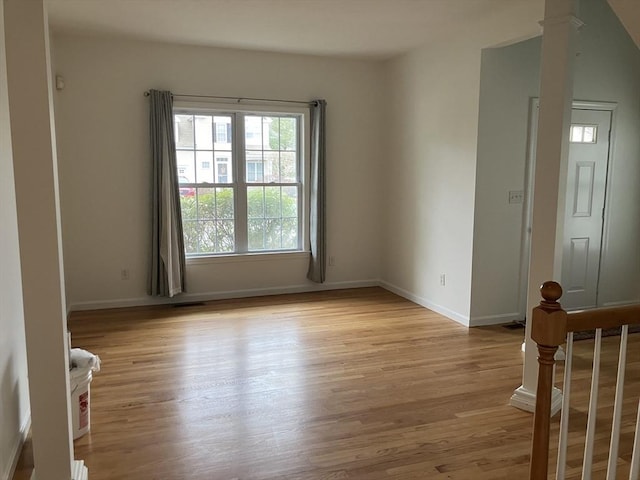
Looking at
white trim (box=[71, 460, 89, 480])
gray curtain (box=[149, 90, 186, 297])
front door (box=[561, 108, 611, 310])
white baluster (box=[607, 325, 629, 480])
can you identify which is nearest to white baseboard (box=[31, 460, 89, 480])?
white trim (box=[71, 460, 89, 480])

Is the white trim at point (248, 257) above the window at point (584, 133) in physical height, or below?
below

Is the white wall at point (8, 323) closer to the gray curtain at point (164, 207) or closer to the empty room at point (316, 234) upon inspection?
the empty room at point (316, 234)

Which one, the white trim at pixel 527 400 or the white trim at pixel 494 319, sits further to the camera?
the white trim at pixel 494 319

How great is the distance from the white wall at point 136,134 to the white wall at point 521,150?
71.4 inches

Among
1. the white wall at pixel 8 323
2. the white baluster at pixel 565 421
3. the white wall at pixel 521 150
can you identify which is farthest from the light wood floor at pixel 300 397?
the white baluster at pixel 565 421

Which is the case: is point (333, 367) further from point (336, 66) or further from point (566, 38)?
point (336, 66)

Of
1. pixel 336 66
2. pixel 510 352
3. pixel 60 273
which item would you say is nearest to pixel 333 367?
pixel 510 352

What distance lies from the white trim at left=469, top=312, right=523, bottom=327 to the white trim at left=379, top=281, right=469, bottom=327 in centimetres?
7

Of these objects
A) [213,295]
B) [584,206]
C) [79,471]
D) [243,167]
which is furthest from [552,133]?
[213,295]

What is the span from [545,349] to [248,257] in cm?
434

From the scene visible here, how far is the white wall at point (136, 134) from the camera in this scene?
4.82 m

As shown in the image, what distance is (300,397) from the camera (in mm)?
3096

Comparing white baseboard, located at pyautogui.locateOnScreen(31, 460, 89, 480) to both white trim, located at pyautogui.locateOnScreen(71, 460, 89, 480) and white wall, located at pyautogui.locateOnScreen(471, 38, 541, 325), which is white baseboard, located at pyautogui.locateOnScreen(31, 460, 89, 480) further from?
white wall, located at pyautogui.locateOnScreen(471, 38, 541, 325)

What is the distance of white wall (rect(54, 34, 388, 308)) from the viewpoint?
4816mm
